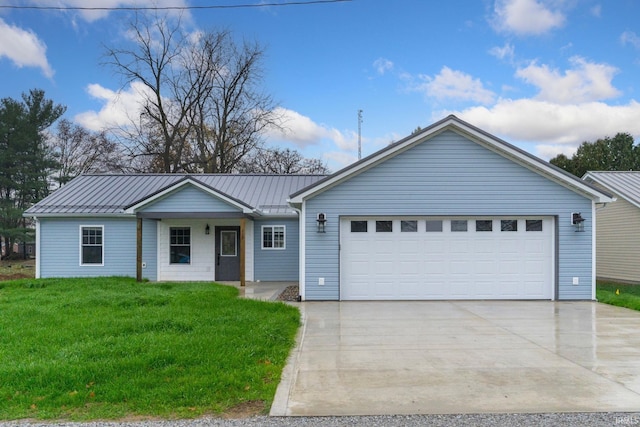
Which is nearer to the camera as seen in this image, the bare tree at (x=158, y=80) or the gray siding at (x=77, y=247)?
the gray siding at (x=77, y=247)

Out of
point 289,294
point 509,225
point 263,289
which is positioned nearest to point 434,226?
point 509,225

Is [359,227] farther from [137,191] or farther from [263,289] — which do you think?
[137,191]

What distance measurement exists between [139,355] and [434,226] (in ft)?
27.0

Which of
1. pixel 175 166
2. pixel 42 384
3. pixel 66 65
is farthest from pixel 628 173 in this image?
pixel 175 166

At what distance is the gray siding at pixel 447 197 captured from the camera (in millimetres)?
11453

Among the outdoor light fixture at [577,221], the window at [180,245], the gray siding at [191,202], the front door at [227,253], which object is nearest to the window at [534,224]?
the outdoor light fixture at [577,221]

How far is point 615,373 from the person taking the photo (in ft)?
17.5

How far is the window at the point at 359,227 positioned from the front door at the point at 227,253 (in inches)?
224

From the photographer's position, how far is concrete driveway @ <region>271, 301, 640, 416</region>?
4395 millimetres

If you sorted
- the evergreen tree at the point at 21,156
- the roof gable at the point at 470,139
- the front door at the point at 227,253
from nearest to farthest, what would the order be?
the roof gable at the point at 470,139, the front door at the point at 227,253, the evergreen tree at the point at 21,156

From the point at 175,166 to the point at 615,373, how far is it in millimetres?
29120

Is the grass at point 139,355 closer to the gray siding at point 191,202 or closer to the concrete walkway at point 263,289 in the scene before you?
the concrete walkway at point 263,289

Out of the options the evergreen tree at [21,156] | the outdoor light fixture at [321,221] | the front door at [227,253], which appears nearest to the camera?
the outdoor light fixture at [321,221]

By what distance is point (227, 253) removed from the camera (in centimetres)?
1591
